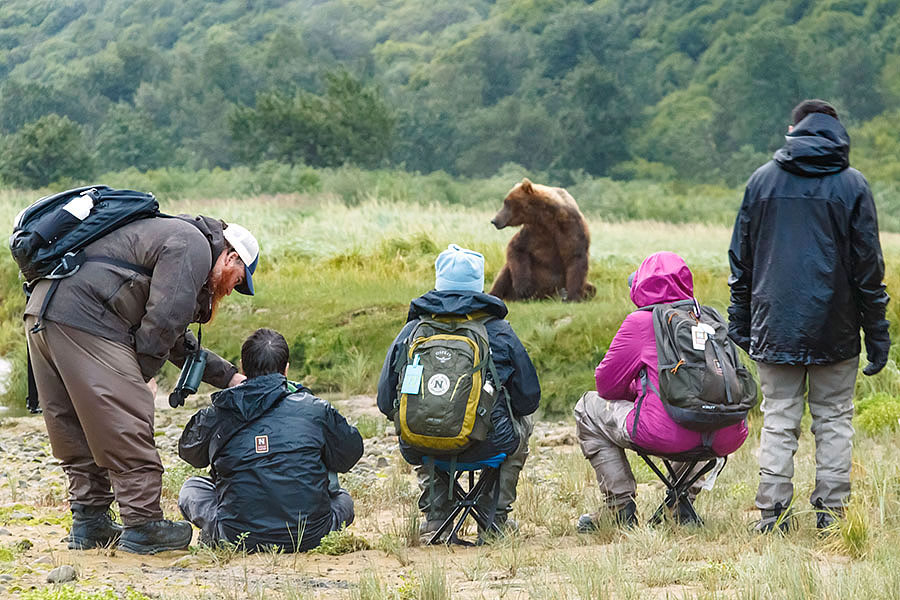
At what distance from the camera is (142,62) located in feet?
208

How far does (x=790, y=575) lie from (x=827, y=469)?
1650 mm

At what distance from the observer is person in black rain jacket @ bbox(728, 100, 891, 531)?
17.2 feet

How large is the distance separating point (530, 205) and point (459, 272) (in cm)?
836

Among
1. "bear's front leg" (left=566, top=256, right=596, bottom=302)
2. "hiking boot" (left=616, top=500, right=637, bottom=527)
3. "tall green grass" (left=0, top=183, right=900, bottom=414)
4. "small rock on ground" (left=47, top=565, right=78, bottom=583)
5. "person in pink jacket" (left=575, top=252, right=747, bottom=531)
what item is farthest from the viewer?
"bear's front leg" (left=566, top=256, right=596, bottom=302)

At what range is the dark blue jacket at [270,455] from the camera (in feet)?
17.0

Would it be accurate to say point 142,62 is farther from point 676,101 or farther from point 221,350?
point 221,350

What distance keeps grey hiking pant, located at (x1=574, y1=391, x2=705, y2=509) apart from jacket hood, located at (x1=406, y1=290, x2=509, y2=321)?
701 millimetres

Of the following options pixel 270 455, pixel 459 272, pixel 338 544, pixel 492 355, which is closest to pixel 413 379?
pixel 492 355

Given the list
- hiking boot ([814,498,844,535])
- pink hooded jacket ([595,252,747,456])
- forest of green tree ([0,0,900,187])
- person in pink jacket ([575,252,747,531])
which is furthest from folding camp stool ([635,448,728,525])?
forest of green tree ([0,0,900,187])

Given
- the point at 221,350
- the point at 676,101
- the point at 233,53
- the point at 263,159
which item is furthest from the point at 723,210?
the point at 233,53

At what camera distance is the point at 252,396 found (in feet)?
17.2

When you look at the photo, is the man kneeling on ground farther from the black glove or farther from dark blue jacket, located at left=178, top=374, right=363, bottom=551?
the black glove

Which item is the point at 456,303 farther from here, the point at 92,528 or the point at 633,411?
the point at 92,528

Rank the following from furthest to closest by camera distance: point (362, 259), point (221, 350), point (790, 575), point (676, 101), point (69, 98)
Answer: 1. point (676, 101)
2. point (69, 98)
3. point (362, 259)
4. point (221, 350)
5. point (790, 575)
